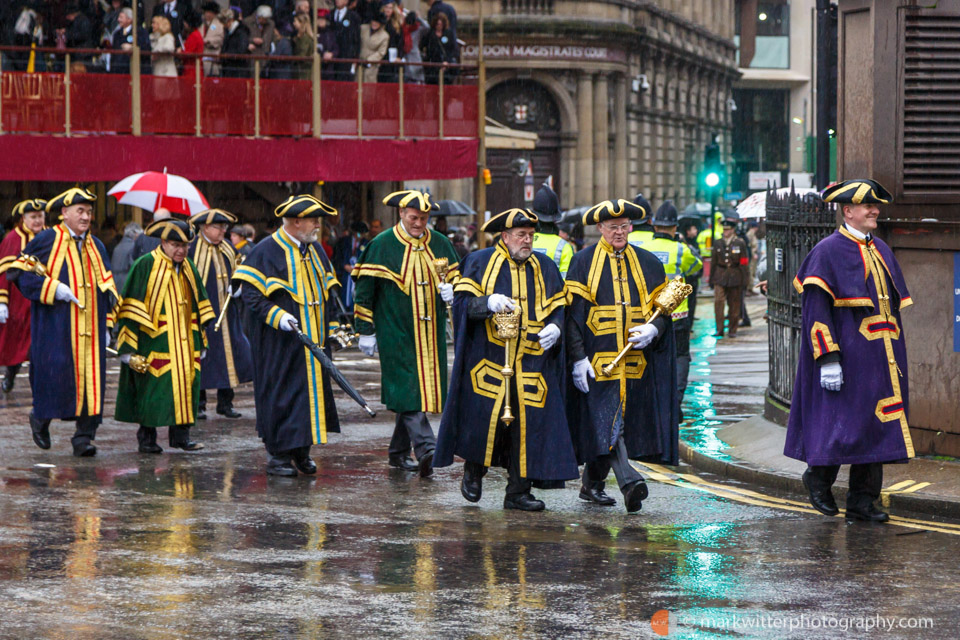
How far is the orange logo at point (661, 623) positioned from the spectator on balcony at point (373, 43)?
775 inches

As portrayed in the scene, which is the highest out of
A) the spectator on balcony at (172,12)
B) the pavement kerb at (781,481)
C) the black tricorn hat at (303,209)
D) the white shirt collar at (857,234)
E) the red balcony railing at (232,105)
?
the spectator on balcony at (172,12)

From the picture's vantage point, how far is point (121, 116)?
23.7 m

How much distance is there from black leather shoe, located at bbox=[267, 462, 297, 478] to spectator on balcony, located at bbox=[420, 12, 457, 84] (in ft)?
53.7

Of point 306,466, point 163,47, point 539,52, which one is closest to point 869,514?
point 306,466

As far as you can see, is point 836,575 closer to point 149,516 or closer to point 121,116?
point 149,516

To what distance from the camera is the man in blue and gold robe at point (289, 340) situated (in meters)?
10.3

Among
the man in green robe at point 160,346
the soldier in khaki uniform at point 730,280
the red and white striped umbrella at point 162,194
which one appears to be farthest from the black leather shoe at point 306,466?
the soldier in khaki uniform at point 730,280

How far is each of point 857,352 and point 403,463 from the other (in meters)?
3.34

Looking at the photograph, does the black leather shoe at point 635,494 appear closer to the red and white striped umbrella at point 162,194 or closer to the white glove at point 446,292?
the white glove at point 446,292

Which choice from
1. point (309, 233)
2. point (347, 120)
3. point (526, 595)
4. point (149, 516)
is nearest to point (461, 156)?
point (347, 120)

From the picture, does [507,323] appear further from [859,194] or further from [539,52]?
[539,52]

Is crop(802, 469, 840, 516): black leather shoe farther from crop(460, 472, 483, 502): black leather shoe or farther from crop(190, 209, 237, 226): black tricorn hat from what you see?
crop(190, 209, 237, 226): black tricorn hat

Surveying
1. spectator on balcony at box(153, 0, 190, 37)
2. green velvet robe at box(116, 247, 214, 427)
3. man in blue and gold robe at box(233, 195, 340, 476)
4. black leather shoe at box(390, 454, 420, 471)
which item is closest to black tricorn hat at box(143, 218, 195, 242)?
green velvet robe at box(116, 247, 214, 427)

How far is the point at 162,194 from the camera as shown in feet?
60.1
